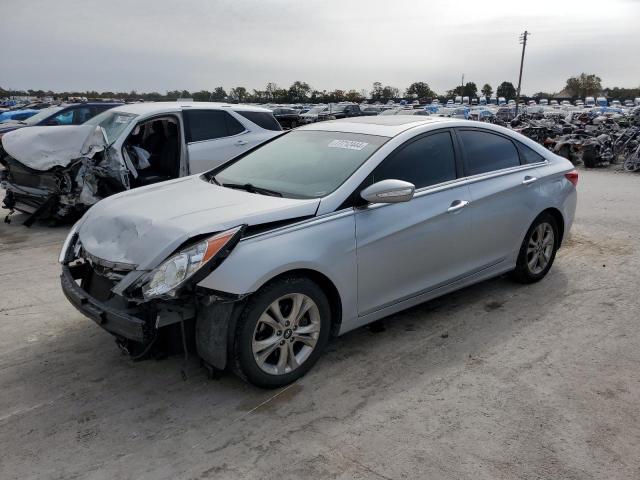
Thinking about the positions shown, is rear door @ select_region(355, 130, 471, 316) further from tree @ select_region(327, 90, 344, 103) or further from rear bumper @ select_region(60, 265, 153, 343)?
tree @ select_region(327, 90, 344, 103)

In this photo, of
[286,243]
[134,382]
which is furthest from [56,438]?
[286,243]

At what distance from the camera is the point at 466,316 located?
455 cm

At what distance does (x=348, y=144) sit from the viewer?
13.6 ft

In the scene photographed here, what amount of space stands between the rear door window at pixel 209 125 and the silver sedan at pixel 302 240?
11.6 ft

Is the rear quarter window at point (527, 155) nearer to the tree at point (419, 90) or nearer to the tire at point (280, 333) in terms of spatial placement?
the tire at point (280, 333)

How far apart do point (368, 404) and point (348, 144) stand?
1943 mm

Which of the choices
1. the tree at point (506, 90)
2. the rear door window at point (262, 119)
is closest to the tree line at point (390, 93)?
the tree at point (506, 90)

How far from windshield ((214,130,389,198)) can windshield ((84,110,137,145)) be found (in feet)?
12.5

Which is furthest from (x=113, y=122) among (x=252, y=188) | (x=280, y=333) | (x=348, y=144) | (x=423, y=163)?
(x=280, y=333)

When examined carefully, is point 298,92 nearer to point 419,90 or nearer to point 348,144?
point 419,90

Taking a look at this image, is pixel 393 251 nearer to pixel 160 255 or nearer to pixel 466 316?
pixel 466 316

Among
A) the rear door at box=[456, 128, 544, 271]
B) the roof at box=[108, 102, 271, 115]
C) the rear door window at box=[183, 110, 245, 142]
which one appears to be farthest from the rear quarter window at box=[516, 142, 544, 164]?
the roof at box=[108, 102, 271, 115]

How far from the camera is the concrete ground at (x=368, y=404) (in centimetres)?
274

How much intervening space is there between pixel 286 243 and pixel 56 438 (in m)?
1.66
